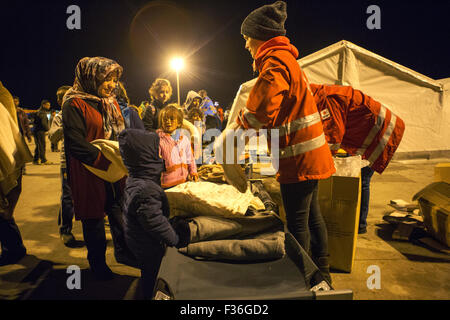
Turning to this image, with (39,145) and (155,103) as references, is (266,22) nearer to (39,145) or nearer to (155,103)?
(155,103)

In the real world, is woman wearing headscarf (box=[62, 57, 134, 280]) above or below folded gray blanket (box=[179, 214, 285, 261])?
above

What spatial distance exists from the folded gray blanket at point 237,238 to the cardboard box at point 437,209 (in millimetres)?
1960

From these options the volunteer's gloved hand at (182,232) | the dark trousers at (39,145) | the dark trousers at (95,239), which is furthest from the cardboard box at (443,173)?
the dark trousers at (39,145)

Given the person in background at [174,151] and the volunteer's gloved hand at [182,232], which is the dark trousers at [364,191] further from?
the volunteer's gloved hand at [182,232]

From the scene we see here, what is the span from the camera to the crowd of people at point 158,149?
5.50 feet

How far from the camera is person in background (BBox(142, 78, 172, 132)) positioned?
12.2 feet

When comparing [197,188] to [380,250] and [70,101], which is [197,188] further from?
[380,250]

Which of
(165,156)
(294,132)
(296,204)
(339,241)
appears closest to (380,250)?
(339,241)

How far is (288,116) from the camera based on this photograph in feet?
5.59

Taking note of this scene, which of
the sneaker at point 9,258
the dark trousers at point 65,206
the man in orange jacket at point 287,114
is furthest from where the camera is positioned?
the dark trousers at point 65,206

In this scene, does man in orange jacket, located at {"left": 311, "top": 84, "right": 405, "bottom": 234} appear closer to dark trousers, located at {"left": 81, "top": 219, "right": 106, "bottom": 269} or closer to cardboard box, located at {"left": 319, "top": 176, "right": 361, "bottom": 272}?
cardboard box, located at {"left": 319, "top": 176, "right": 361, "bottom": 272}

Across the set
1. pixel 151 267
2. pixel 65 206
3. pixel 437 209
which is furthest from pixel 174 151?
pixel 437 209

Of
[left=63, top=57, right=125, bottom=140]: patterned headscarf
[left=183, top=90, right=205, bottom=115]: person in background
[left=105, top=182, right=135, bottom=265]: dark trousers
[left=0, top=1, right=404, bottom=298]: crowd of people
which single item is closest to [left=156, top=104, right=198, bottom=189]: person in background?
[left=0, top=1, right=404, bottom=298]: crowd of people
